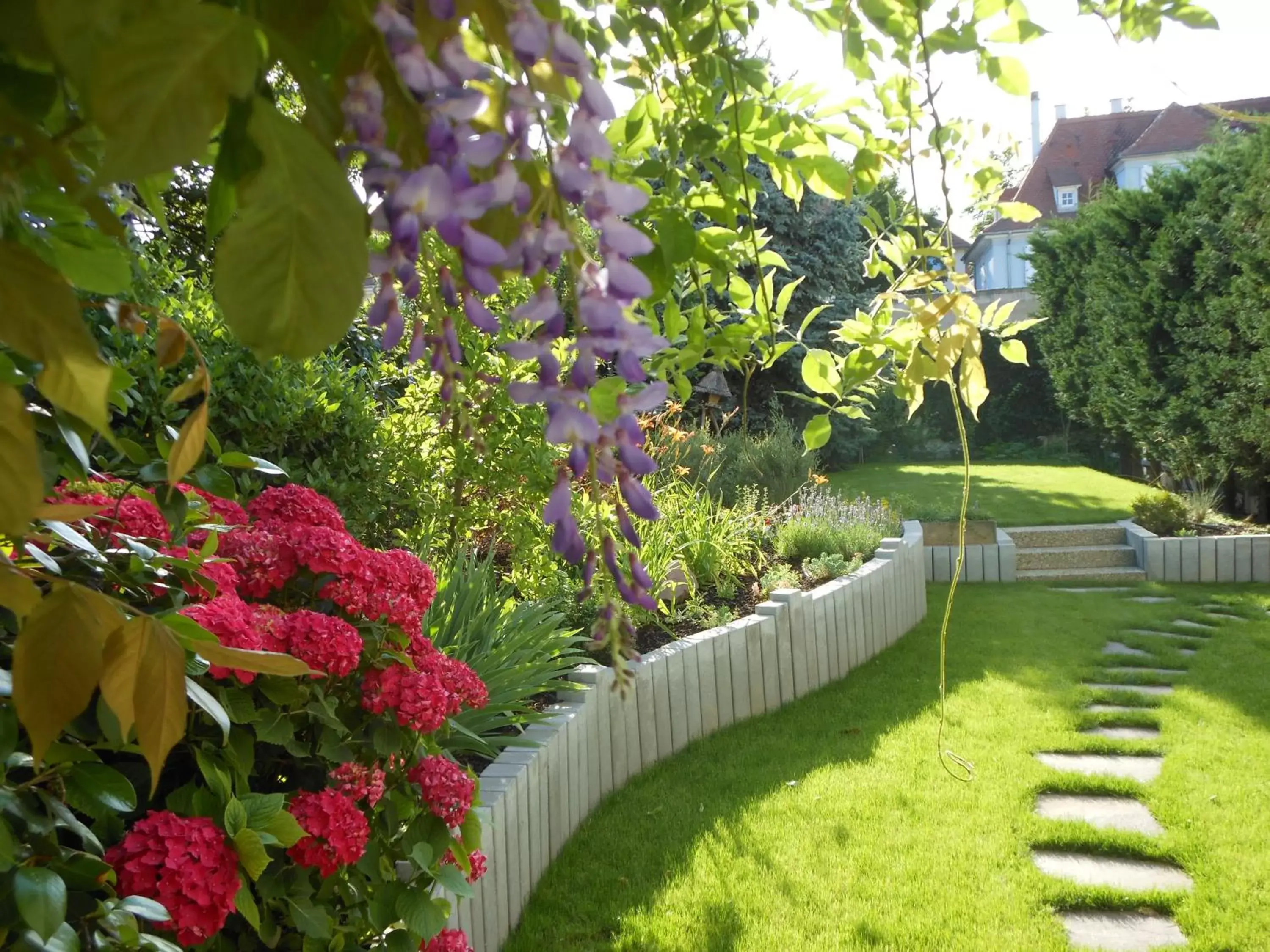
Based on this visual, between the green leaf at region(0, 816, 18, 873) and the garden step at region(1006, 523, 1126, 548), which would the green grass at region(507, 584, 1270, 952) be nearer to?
the green leaf at region(0, 816, 18, 873)

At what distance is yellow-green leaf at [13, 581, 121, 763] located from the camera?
55 cm

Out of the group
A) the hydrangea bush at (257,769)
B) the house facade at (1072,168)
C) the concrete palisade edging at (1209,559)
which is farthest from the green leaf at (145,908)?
the house facade at (1072,168)

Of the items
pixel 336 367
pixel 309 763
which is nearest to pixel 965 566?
pixel 336 367

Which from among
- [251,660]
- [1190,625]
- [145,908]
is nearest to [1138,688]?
[1190,625]

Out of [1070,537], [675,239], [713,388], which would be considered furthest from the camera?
[713,388]

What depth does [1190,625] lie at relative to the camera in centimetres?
657

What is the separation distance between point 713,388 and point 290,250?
11561mm

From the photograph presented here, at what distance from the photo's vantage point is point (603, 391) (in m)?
0.55

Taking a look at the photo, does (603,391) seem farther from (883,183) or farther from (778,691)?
(778,691)

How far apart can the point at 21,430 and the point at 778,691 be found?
16.0 ft

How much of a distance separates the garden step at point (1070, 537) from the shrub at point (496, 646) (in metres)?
6.52

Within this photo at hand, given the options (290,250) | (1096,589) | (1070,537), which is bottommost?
(1096,589)

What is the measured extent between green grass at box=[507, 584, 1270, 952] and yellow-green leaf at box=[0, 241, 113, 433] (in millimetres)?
2647

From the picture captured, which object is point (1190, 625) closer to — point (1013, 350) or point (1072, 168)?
point (1013, 350)
